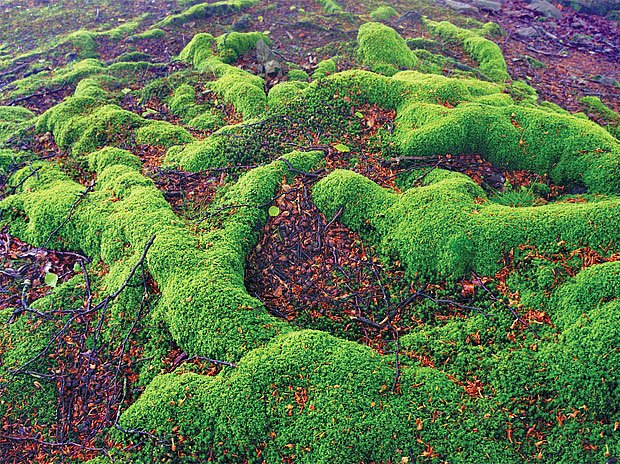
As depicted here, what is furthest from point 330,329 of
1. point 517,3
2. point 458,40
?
point 517,3

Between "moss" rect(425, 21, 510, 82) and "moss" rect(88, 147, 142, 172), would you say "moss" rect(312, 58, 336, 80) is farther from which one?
"moss" rect(88, 147, 142, 172)

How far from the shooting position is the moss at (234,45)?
9.59 metres

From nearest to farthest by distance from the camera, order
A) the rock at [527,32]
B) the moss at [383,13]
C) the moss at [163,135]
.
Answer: the moss at [163,135], the moss at [383,13], the rock at [527,32]

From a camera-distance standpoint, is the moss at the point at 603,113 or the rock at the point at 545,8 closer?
the moss at the point at 603,113

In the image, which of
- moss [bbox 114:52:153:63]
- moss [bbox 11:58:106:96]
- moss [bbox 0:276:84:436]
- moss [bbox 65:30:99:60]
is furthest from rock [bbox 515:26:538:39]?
moss [bbox 0:276:84:436]

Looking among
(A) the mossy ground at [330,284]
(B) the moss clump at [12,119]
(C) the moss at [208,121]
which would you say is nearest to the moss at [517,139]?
(A) the mossy ground at [330,284]

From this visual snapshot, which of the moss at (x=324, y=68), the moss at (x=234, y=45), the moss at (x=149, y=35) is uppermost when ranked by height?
the moss at (x=234, y=45)

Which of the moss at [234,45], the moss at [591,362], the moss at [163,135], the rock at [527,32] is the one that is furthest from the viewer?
the rock at [527,32]

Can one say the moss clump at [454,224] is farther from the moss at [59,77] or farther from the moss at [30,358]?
the moss at [59,77]

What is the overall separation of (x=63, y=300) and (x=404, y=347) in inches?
155

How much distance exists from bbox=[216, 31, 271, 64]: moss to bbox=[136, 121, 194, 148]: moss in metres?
2.93

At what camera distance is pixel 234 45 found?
978 centimetres

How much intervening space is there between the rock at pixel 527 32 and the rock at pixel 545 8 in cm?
157

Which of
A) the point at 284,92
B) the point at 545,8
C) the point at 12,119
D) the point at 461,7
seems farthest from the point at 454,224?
the point at 545,8
